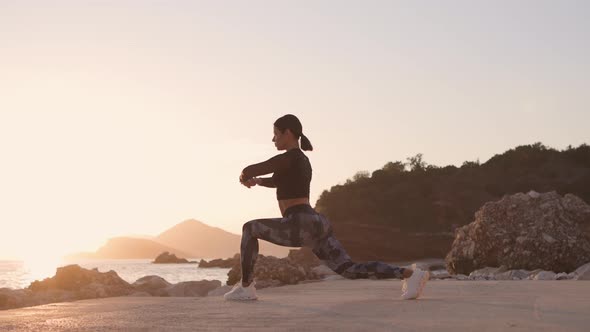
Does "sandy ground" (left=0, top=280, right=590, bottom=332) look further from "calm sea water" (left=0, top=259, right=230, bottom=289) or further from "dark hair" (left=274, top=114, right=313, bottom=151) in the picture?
"calm sea water" (left=0, top=259, right=230, bottom=289)

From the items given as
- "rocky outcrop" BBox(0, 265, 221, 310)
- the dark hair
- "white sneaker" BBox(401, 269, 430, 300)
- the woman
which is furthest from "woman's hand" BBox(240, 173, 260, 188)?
"rocky outcrop" BBox(0, 265, 221, 310)

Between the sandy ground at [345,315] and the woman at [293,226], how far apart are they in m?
0.27

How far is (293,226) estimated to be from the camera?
6.52m

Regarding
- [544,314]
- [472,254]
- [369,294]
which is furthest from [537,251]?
[544,314]

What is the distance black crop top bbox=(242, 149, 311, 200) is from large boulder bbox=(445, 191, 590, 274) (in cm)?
1111

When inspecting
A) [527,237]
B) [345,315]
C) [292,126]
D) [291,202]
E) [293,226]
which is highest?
[292,126]

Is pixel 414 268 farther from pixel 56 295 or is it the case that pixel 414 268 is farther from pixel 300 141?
pixel 56 295

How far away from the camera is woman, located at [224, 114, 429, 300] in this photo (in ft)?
21.4

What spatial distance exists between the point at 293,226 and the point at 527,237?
11539 mm

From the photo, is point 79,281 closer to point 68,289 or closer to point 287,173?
point 68,289

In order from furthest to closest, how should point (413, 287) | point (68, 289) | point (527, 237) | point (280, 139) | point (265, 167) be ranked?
point (527, 237) < point (68, 289) < point (280, 139) < point (265, 167) < point (413, 287)

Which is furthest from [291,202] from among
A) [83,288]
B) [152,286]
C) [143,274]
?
[143,274]

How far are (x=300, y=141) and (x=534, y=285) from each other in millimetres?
3407

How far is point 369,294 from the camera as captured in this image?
7.46 m
